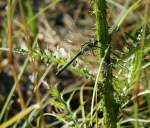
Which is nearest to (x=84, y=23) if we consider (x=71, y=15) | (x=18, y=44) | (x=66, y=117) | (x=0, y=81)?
(x=71, y=15)

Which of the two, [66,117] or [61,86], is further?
[61,86]

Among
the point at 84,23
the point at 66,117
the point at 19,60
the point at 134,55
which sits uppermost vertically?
the point at 84,23

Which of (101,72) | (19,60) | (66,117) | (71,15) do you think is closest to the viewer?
(101,72)

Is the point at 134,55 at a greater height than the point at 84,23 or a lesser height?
lesser

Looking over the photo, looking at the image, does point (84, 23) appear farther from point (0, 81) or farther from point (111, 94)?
point (111, 94)

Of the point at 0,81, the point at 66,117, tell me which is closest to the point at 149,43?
the point at 66,117

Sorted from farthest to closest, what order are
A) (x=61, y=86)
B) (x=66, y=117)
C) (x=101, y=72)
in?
(x=61, y=86), (x=66, y=117), (x=101, y=72)
